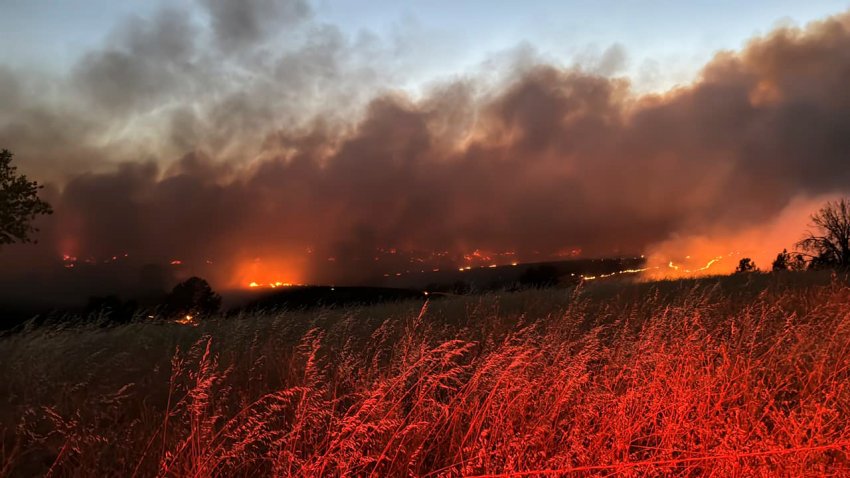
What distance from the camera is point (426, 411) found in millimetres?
4844

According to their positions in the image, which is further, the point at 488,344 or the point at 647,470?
the point at 488,344

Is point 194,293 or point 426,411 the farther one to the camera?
point 194,293

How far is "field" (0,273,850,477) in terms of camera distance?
3.98 metres

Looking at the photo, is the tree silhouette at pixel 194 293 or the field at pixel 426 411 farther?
the tree silhouette at pixel 194 293

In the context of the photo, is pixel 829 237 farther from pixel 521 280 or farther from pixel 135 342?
pixel 135 342

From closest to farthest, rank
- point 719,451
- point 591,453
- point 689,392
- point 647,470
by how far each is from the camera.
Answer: point 647,470 → point 719,451 → point 591,453 → point 689,392

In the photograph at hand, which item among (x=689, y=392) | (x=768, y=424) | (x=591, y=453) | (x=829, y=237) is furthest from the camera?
(x=829, y=237)

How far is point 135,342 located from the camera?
849cm

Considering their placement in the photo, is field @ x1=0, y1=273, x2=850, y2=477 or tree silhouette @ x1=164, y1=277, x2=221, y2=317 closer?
field @ x1=0, y1=273, x2=850, y2=477

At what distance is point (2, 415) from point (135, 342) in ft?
12.0

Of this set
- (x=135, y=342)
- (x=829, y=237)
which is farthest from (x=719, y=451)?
(x=829, y=237)

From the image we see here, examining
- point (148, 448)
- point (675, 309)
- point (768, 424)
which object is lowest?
point (768, 424)

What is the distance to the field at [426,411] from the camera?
13.1 feet

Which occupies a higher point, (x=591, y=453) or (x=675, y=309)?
(x=675, y=309)
